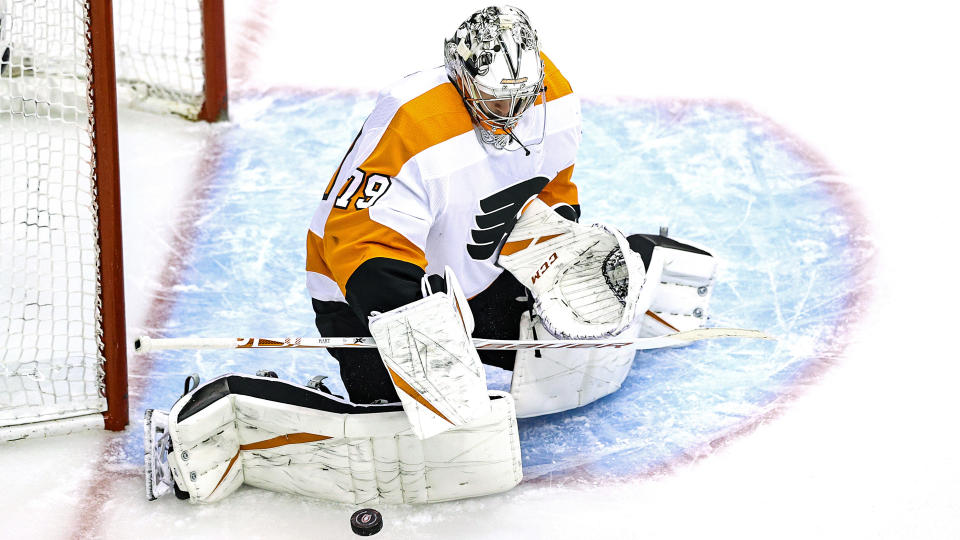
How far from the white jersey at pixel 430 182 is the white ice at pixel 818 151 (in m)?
0.56

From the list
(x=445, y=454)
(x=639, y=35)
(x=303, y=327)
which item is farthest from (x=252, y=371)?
(x=639, y=35)

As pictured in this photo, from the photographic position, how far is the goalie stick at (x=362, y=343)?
2338mm

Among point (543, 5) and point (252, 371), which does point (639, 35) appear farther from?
point (252, 371)

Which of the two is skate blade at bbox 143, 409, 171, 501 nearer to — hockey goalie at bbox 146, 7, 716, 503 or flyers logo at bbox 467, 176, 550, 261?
hockey goalie at bbox 146, 7, 716, 503

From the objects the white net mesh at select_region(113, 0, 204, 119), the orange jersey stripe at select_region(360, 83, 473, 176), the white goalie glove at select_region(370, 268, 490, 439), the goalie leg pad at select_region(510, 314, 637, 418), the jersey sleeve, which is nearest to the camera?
the white goalie glove at select_region(370, 268, 490, 439)

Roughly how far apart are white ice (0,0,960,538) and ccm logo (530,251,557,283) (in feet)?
1.65

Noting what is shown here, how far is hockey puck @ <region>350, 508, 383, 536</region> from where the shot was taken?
2434 millimetres

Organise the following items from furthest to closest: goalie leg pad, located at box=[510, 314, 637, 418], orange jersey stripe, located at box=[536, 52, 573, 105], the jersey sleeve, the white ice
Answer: the jersey sleeve, goalie leg pad, located at box=[510, 314, 637, 418], orange jersey stripe, located at box=[536, 52, 573, 105], the white ice

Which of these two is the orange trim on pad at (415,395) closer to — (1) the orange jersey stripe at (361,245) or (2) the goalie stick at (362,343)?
(2) the goalie stick at (362,343)

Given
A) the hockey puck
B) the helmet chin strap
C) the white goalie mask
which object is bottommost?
the hockey puck

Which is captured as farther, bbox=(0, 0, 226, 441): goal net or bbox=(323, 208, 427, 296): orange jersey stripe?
bbox=(0, 0, 226, 441): goal net

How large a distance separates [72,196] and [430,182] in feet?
5.40

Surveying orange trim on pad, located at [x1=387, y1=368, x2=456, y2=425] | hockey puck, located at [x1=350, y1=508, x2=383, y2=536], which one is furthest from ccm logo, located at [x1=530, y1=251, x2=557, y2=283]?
hockey puck, located at [x1=350, y1=508, x2=383, y2=536]

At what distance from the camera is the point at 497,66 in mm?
2389
